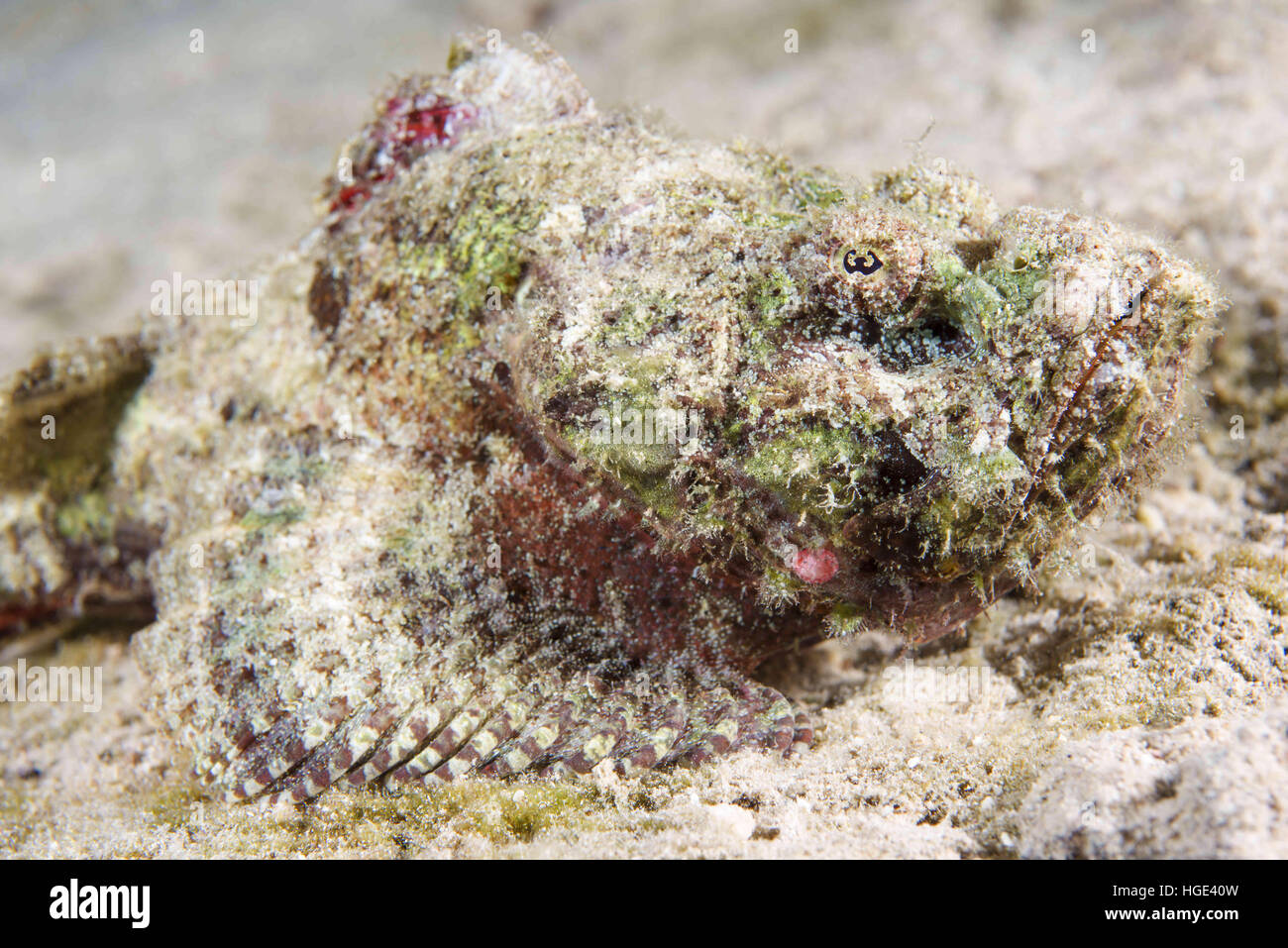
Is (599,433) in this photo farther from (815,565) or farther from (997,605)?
(997,605)

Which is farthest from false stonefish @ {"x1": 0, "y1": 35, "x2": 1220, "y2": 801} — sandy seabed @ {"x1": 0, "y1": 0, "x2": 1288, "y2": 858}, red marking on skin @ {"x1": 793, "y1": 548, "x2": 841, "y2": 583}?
sandy seabed @ {"x1": 0, "y1": 0, "x2": 1288, "y2": 858}

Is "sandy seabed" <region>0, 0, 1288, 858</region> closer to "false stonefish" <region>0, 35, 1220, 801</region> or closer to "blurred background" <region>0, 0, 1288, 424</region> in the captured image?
"blurred background" <region>0, 0, 1288, 424</region>

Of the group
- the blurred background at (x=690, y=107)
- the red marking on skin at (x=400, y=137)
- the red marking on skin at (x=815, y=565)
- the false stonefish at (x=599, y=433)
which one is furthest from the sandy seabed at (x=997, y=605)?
the red marking on skin at (x=400, y=137)

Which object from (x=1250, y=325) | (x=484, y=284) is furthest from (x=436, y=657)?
(x=1250, y=325)

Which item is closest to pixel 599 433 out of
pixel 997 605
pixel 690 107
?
pixel 997 605

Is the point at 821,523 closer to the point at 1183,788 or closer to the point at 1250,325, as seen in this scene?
the point at 1183,788
